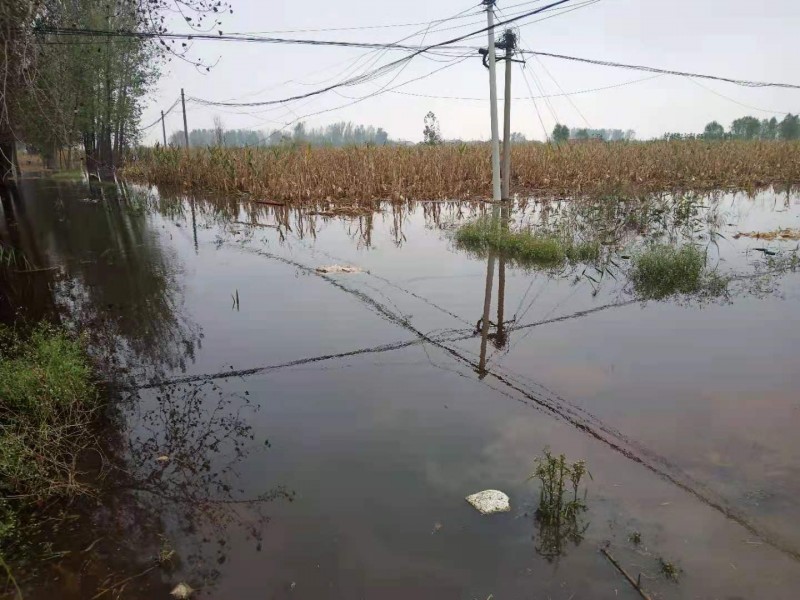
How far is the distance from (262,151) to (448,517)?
2015 cm

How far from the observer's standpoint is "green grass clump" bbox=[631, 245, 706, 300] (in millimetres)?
6898

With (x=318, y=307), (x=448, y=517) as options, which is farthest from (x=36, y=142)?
(x=448, y=517)

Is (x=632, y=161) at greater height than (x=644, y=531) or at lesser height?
greater

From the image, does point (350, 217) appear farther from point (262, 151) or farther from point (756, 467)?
point (756, 467)

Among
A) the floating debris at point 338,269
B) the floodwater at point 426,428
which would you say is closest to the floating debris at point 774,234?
the floodwater at point 426,428

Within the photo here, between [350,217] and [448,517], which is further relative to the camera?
[350,217]

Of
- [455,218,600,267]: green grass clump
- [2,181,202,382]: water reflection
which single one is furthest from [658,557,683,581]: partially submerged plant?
[455,218,600,267]: green grass clump

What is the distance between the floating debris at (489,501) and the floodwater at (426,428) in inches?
2.1

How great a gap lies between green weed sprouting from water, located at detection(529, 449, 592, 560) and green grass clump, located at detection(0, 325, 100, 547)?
106 inches

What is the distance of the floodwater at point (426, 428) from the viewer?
249 cm

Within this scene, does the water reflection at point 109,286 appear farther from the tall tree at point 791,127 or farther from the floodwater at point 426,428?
the tall tree at point 791,127

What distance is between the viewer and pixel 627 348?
5.07 metres

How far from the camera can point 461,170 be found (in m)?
18.1

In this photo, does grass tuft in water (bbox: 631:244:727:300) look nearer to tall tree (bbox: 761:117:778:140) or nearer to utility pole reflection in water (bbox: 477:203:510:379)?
utility pole reflection in water (bbox: 477:203:510:379)
